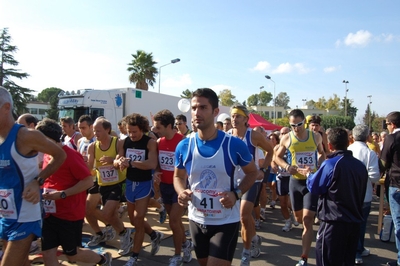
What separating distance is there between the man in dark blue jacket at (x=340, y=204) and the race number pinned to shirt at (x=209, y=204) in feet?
4.62


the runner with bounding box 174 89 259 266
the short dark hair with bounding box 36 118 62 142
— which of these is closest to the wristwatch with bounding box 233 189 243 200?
the runner with bounding box 174 89 259 266

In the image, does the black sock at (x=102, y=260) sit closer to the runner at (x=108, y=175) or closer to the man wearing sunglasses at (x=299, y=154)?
the runner at (x=108, y=175)

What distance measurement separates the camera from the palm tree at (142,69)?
37281 mm

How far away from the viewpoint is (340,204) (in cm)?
361

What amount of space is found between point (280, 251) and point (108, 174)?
3.15 m

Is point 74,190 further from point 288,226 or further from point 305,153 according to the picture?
point 288,226

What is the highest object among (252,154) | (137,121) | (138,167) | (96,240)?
(137,121)

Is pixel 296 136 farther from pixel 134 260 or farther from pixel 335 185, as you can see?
pixel 134 260

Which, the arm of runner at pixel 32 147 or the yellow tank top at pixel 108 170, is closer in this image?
the arm of runner at pixel 32 147

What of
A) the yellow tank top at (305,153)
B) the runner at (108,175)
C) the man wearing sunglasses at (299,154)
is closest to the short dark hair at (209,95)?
the man wearing sunglasses at (299,154)

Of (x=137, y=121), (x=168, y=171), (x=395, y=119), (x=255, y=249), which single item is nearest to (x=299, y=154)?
(x=395, y=119)

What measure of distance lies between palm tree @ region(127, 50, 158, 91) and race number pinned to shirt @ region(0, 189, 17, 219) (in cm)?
3502

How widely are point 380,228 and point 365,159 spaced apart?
93.0 inches

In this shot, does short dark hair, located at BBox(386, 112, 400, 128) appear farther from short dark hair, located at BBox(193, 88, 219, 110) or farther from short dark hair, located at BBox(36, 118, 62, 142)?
short dark hair, located at BBox(36, 118, 62, 142)
